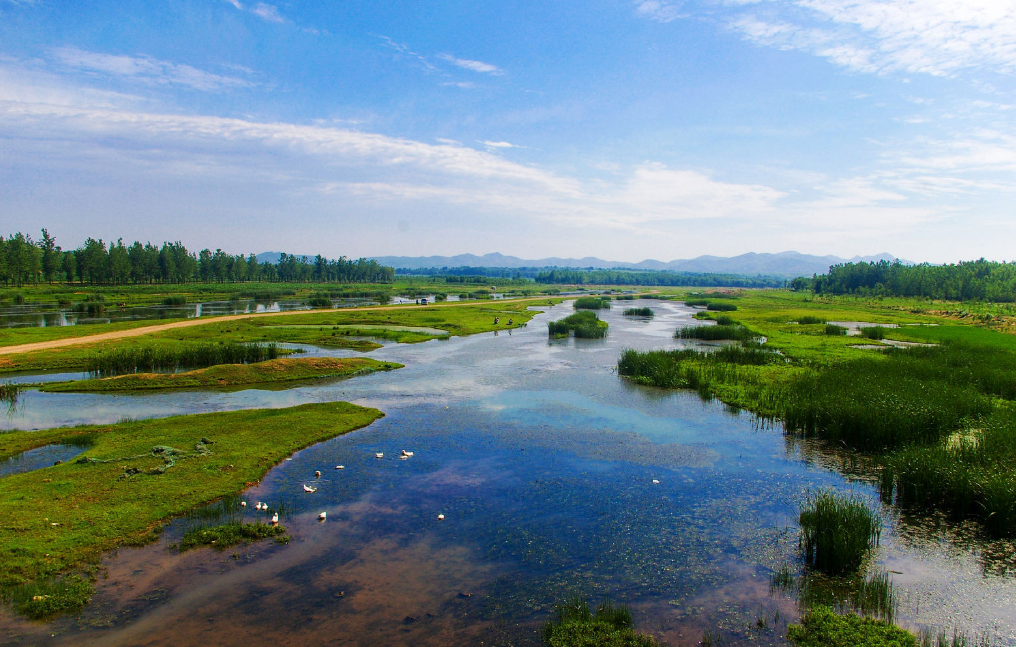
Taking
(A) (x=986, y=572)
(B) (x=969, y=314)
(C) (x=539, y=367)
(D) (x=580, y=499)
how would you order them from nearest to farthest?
(A) (x=986, y=572)
(D) (x=580, y=499)
(C) (x=539, y=367)
(B) (x=969, y=314)

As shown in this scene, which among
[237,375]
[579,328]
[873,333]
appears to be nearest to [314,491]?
[237,375]

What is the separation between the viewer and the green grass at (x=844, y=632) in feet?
35.3

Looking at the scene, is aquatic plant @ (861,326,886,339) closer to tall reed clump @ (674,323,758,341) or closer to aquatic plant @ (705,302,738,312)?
tall reed clump @ (674,323,758,341)

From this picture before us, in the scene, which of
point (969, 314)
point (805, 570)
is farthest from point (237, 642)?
point (969, 314)

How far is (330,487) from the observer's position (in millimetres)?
18375

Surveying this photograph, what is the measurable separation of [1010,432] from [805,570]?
42.4ft

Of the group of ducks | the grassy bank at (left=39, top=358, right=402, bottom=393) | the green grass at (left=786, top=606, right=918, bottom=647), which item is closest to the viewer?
the green grass at (left=786, top=606, right=918, bottom=647)

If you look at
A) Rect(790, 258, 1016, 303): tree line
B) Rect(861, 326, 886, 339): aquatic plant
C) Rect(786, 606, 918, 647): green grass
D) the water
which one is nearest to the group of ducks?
the water

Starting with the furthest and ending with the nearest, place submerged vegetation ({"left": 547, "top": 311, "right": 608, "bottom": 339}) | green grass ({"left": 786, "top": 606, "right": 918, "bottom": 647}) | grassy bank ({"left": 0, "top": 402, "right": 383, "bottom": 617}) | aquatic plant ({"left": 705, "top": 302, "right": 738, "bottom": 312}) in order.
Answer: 1. aquatic plant ({"left": 705, "top": 302, "right": 738, "bottom": 312})
2. submerged vegetation ({"left": 547, "top": 311, "right": 608, "bottom": 339})
3. grassy bank ({"left": 0, "top": 402, "right": 383, "bottom": 617})
4. green grass ({"left": 786, "top": 606, "right": 918, "bottom": 647})

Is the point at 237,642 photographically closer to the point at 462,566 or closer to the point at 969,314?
the point at 462,566

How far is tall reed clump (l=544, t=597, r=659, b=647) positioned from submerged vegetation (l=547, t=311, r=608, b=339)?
48.7m

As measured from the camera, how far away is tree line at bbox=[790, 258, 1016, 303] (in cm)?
10730

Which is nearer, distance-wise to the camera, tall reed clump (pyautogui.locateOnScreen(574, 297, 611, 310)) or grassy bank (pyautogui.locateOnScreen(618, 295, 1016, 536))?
grassy bank (pyautogui.locateOnScreen(618, 295, 1016, 536))

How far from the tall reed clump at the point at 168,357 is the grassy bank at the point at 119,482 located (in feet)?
51.1
